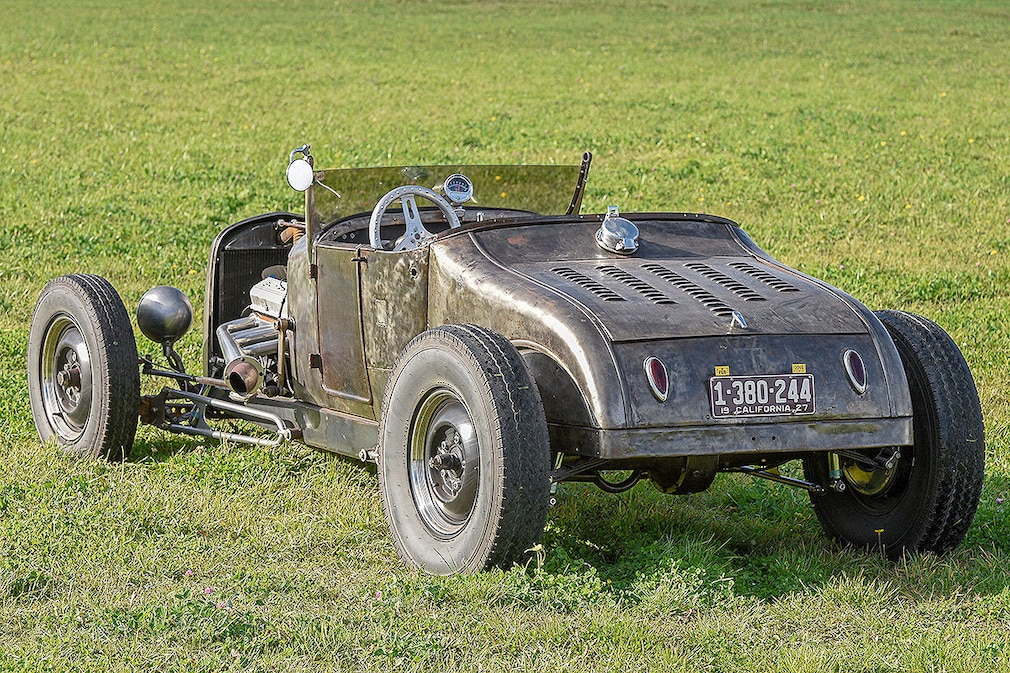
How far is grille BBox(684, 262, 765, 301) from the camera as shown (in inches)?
209

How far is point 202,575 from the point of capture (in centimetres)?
528

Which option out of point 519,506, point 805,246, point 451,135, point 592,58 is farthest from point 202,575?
point 592,58

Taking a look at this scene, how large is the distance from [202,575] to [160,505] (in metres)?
0.93

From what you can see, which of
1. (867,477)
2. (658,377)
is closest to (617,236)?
(658,377)

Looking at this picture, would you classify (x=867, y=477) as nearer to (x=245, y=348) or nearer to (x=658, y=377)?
(x=658, y=377)

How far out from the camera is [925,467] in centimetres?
528

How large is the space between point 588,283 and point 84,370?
2845 mm

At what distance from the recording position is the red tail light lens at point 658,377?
479 cm

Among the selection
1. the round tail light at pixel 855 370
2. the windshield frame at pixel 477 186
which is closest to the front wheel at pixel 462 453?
the round tail light at pixel 855 370

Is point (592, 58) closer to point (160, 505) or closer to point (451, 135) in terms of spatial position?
point (451, 135)

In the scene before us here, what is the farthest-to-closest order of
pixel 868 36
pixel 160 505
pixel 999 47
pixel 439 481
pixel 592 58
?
pixel 868 36
pixel 999 47
pixel 592 58
pixel 160 505
pixel 439 481

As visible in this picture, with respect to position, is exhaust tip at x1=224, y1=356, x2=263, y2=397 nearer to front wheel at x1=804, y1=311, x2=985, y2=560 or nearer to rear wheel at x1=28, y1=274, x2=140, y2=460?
rear wheel at x1=28, y1=274, x2=140, y2=460

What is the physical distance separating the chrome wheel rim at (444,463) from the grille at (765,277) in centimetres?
131

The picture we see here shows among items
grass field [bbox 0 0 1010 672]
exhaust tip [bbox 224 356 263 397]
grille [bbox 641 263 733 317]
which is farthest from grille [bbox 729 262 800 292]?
exhaust tip [bbox 224 356 263 397]
